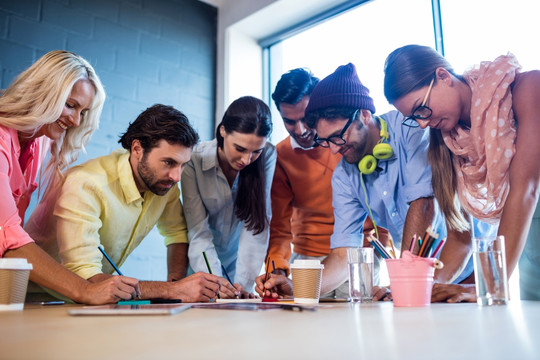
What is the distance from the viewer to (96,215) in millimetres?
1703

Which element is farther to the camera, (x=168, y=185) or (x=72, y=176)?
(x=168, y=185)

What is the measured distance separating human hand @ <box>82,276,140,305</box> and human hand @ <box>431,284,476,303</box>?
30.9 inches

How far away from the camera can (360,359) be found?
1.29ft

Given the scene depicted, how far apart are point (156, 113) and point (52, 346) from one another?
1.64 meters

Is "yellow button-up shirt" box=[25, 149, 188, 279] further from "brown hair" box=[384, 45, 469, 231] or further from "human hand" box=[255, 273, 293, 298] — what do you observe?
"brown hair" box=[384, 45, 469, 231]

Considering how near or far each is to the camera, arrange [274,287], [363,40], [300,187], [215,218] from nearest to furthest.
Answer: [274,287]
[215,218]
[300,187]
[363,40]

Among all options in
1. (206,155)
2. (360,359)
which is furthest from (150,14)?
(360,359)

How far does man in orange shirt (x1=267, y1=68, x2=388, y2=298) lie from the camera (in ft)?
7.68

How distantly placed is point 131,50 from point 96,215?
176 cm

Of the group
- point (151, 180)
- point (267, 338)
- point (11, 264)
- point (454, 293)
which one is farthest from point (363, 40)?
point (267, 338)

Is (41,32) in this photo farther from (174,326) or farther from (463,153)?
(174,326)

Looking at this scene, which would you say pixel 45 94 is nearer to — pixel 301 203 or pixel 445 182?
pixel 301 203

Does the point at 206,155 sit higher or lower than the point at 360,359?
higher

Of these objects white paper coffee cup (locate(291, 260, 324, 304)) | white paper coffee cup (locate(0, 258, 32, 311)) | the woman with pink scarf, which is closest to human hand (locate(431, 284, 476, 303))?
the woman with pink scarf
